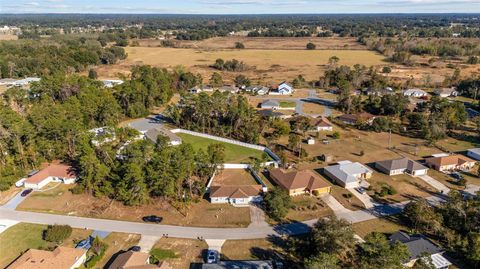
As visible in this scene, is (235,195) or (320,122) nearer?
(235,195)


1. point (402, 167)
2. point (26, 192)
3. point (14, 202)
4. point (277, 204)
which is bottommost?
point (14, 202)

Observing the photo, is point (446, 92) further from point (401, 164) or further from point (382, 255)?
point (382, 255)

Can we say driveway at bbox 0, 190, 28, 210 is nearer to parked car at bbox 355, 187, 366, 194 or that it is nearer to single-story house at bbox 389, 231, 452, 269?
single-story house at bbox 389, 231, 452, 269

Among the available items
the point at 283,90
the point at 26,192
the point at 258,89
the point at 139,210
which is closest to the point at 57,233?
the point at 139,210

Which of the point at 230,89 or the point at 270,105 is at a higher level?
the point at 230,89

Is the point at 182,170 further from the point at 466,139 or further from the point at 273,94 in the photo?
the point at 273,94

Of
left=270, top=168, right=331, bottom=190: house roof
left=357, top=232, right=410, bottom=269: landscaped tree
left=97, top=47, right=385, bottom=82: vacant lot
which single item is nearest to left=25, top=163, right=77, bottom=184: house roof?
left=270, top=168, right=331, bottom=190: house roof
